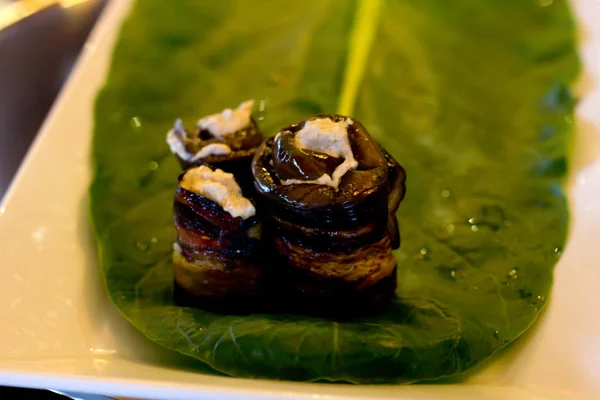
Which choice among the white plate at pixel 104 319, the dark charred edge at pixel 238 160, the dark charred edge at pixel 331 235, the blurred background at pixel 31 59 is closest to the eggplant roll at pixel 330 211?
the dark charred edge at pixel 331 235

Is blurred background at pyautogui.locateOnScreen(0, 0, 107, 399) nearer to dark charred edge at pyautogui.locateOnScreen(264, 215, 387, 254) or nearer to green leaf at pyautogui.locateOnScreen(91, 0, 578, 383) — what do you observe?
green leaf at pyautogui.locateOnScreen(91, 0, 578, 383)

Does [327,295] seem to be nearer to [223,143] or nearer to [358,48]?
[223,143]

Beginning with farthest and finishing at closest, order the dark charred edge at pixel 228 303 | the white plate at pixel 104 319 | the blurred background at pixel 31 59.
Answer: the blurred background at pixel 31 59
the dark charred edge at pixel 228 303
the white plate at pixel 104 319

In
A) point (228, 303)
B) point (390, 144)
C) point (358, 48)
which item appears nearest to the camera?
point (228, 303)

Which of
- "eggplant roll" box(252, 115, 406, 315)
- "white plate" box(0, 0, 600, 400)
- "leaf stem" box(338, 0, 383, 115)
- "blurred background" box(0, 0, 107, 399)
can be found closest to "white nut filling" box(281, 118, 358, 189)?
"eggplant roll" box(252, 115, 406, 315)

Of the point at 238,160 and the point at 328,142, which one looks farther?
the point at 238,160

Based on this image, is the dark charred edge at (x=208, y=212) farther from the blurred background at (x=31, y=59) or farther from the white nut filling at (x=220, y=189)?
the blurred background at (x=31, y=59)

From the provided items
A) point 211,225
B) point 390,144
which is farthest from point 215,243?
point 390,144
